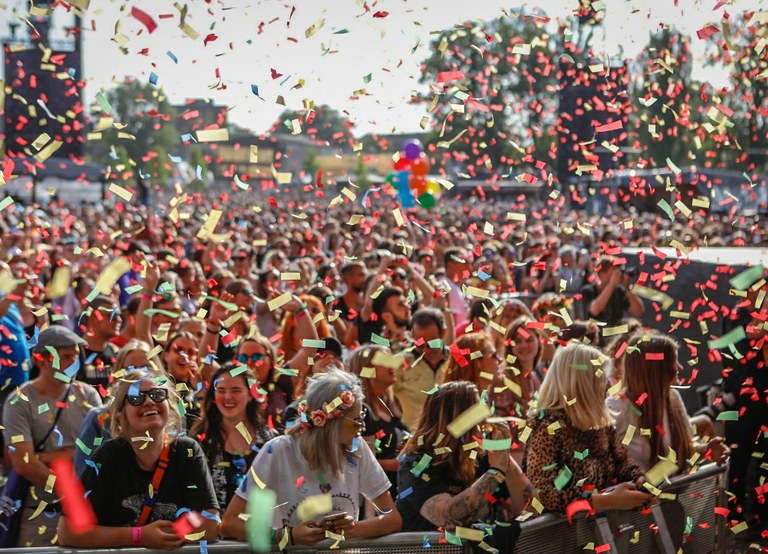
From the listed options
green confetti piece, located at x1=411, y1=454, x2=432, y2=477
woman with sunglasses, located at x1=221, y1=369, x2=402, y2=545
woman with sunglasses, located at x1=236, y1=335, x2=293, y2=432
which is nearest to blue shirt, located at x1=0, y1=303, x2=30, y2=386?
woman with sunglasses, located at x1=236, y1=335, x2=293, y2=432

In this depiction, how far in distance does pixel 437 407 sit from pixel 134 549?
138cm

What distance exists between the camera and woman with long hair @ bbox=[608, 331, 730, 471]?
4.92 m

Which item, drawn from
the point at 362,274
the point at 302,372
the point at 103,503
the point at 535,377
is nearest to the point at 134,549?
the point at 103,503

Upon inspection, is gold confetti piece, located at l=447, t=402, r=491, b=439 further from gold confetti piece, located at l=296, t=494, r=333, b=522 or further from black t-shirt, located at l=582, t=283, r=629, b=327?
black t-shirt, located at l=582, t=283, r=629, b=327

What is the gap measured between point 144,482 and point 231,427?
1.16 meters

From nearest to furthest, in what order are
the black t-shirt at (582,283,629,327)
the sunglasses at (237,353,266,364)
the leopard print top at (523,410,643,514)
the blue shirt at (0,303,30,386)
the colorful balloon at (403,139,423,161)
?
the leopard print top at (523,410,643,514), the sunglasses at (237,353,266,364), the blue shirt at (0,303,30,386), the black t-shirt at (582,283,629,327), the colorful balloon at (403,139,423,161)

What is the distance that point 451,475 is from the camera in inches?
168

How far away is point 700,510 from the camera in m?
5.06

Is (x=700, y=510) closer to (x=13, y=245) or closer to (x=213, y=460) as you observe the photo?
(x=213, y=460)

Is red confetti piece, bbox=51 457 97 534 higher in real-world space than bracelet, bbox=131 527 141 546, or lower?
higher

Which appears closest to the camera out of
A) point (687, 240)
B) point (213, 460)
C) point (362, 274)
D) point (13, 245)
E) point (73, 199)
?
point (213, 460)

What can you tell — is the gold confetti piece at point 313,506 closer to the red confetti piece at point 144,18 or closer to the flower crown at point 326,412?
the flower crown at point 326,412

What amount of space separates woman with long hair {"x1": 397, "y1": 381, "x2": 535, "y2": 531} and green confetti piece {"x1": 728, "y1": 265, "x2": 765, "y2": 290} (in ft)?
15.2

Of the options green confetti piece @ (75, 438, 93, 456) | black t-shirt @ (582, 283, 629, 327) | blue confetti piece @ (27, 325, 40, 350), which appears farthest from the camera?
black t-shirt @ (582, 283, 629, 327)
